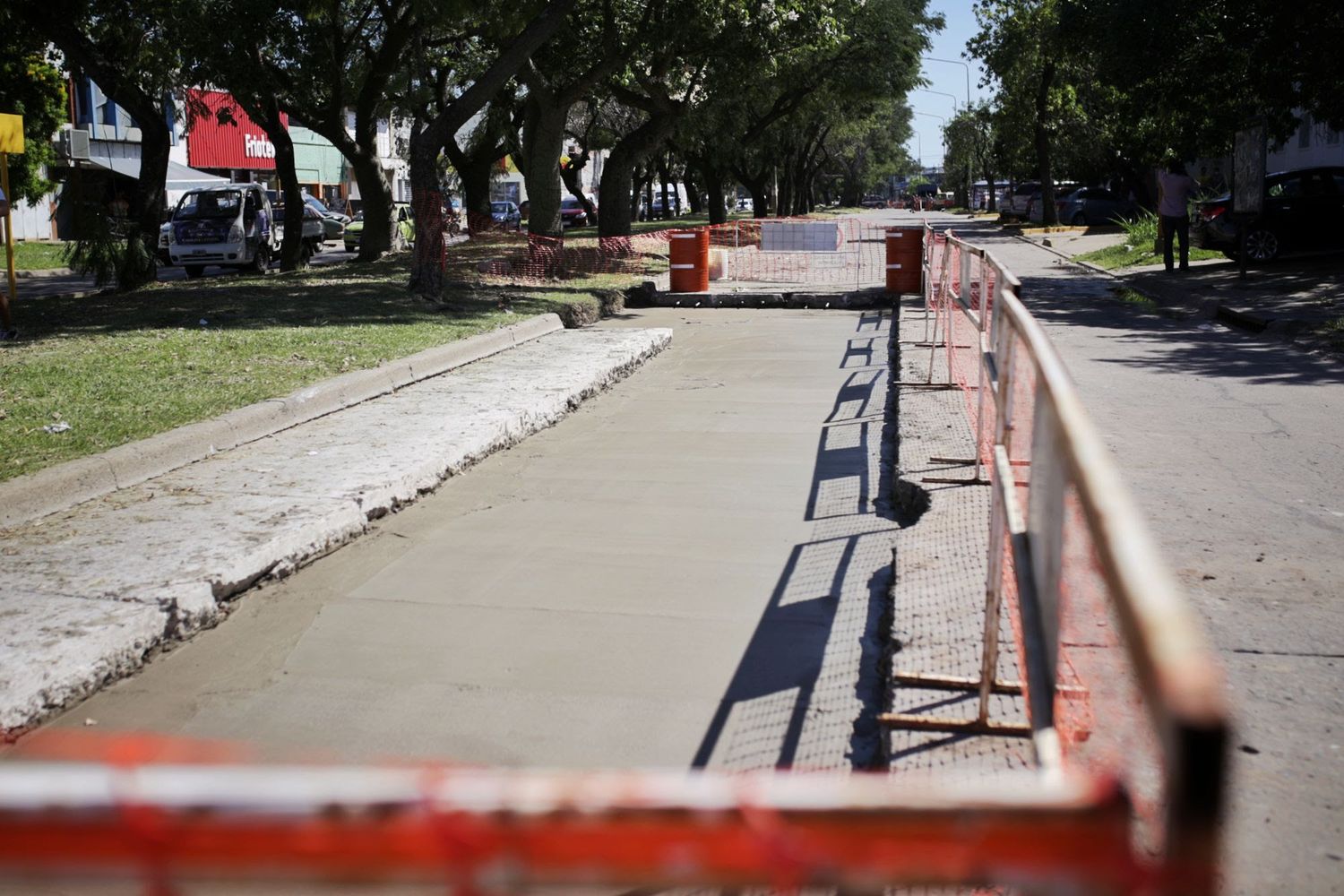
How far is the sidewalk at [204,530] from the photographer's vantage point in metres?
4.57

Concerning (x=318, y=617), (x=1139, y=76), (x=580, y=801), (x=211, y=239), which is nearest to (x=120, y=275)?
(x=211, y=239)

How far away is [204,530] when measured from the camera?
19.6ft

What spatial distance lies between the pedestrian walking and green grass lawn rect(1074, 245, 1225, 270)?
187 centimetres

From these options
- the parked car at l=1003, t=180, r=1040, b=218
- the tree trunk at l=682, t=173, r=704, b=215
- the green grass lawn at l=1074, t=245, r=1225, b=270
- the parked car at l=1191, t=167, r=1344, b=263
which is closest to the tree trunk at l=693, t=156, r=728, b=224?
the parked car at l=1003, t=180, r=1040, b=218

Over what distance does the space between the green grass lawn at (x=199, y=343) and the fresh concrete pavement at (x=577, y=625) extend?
85 centimetres

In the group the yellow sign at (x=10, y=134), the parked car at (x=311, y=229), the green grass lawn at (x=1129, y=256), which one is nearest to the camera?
the yellow sign at (x=10, y=134)

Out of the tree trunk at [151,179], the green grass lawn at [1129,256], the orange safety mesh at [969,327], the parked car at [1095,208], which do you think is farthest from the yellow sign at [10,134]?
the parked car at [1095,208]

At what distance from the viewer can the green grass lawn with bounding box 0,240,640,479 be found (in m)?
7.84

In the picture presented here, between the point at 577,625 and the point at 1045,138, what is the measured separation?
41.1 metres

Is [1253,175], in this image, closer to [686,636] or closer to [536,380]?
[536,380]

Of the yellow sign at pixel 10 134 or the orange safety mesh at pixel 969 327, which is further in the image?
the yellow sign at pixel 10 134

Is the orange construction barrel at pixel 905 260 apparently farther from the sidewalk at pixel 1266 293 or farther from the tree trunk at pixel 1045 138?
the tree trunk at pixel 1045 138

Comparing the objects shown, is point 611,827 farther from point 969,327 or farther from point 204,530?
point 969,327

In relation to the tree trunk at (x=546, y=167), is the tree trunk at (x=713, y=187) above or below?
above
